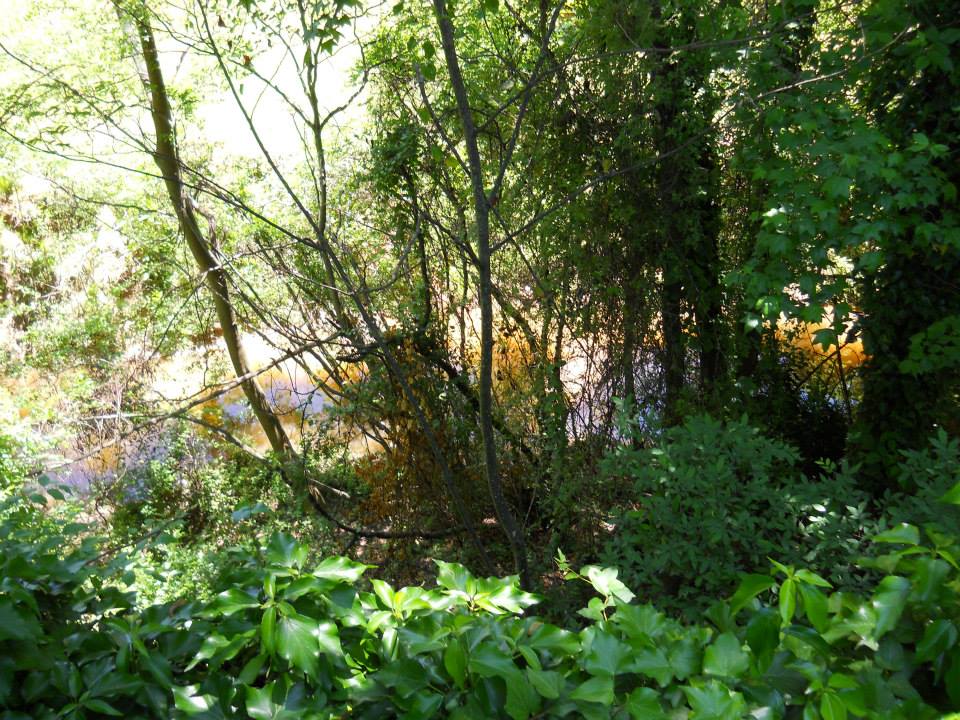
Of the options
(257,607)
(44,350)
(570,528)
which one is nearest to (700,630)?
(257,607)

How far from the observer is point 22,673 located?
121cm

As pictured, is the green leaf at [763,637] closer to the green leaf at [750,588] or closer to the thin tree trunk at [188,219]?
the green leaf at [750,588]

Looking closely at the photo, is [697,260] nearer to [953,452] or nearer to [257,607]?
[953,452]

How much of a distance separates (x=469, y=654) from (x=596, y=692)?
19 centimetres

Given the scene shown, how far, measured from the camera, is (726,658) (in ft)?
3.52

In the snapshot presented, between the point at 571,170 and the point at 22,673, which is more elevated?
the point at 571,170

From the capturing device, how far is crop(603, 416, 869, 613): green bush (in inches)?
88.7

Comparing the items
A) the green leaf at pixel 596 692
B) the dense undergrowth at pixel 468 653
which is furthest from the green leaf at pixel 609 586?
the green leaf at pixel 596 692

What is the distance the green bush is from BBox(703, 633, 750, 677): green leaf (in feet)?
3.88

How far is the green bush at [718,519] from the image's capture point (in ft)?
7.39

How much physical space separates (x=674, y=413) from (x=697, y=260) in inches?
32.7

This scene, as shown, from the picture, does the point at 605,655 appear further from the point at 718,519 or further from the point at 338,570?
the point at 718,519

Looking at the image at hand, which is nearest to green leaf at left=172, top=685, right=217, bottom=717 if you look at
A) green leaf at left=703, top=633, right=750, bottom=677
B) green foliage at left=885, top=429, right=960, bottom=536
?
green leaf at left=703, top=633, right=750, bottom=677

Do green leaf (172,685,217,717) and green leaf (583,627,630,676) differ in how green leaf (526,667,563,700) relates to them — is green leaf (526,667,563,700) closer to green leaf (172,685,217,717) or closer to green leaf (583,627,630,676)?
green leaf (583,627,630,676)
